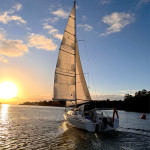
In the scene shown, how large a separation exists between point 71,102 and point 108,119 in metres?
9.39

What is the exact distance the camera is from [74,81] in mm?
29078

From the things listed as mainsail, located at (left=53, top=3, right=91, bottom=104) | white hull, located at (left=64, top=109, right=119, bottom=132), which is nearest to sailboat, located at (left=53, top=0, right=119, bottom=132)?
mainsail, located at (left=53, top=3, right=91, bottom=104)

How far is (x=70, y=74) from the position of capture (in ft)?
95.7

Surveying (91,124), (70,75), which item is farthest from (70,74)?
(91,124)

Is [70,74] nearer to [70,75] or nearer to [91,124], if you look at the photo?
[70,75]

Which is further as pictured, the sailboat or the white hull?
the sailboat

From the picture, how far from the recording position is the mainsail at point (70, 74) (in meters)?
28.3

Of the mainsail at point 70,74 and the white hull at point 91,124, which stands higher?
the mainsail at point 70,74

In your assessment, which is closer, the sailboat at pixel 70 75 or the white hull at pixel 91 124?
the white hull at pixel 91 124

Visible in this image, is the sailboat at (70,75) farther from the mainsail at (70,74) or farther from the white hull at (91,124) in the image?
the white hull at (91,124)

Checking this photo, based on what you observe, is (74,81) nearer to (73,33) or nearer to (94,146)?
A: (73,33)

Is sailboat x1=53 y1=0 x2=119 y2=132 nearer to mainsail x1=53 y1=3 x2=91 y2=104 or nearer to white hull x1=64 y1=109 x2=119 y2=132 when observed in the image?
mainsail x1=53 y1=3 x2=91 y2=104

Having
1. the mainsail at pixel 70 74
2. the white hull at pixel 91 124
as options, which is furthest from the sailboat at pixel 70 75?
the white hull at pixel 91 124

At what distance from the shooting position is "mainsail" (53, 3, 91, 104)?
28312mm
